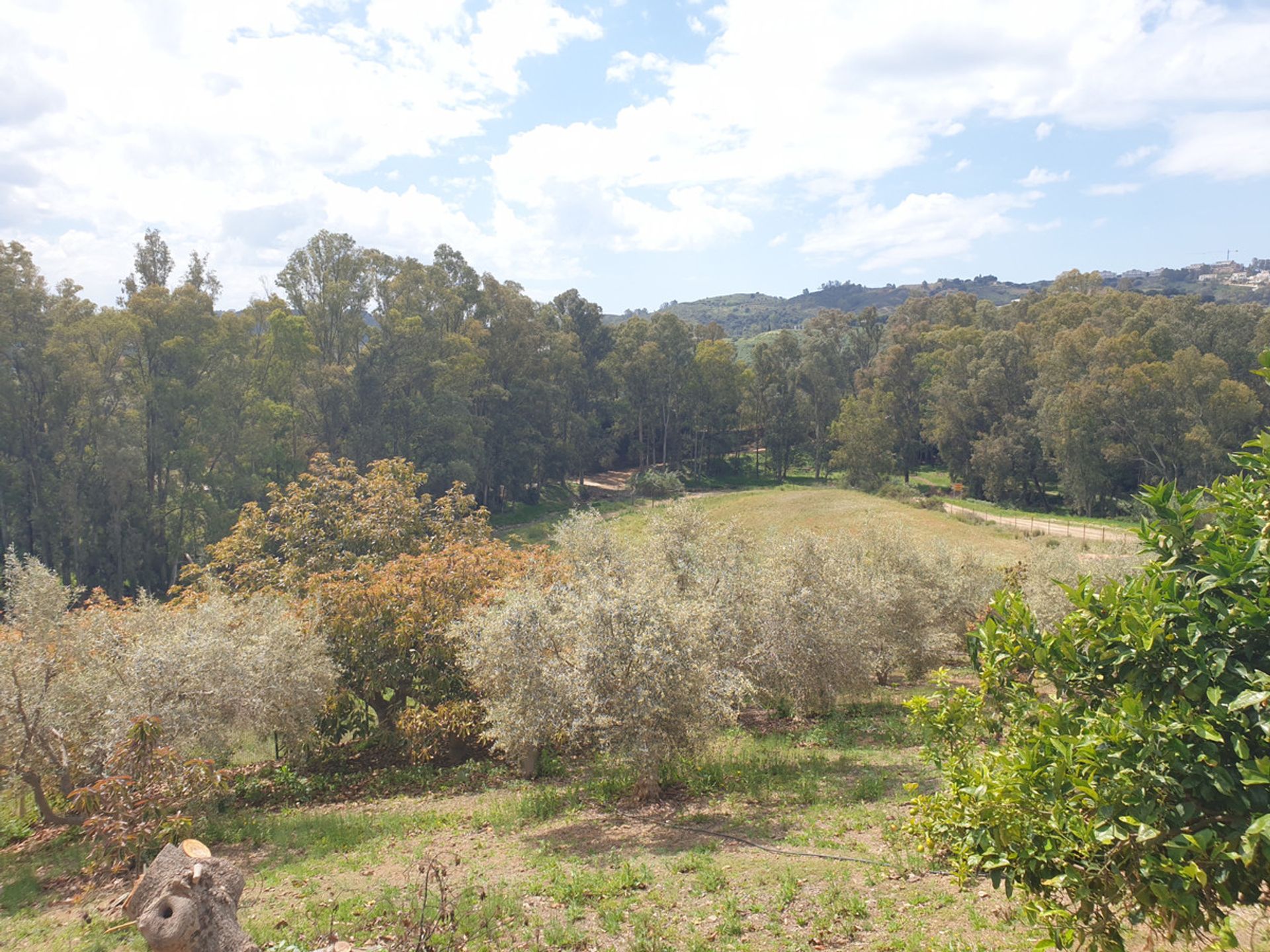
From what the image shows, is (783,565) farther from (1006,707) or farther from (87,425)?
(87,425)

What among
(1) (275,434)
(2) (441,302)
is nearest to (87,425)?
(1) (275,434)

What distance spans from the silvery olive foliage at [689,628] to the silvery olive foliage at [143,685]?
3.45m

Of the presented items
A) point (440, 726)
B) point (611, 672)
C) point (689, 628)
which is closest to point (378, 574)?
point (440, 726)

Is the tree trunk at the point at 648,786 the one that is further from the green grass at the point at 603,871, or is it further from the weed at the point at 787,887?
the weed at the point at 787,887

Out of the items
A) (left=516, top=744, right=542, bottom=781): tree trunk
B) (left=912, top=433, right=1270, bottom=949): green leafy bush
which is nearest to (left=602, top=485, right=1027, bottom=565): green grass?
(left=516, top=744, right=542, bottom=781): tree trunk

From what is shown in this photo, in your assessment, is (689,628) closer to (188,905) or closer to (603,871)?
(603,871)

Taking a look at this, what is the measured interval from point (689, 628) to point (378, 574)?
886 centimetres

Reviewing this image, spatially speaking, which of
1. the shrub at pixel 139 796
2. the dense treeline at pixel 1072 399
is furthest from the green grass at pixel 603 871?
the dense treeline at pixel 1072 399

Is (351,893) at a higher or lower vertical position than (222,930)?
lower

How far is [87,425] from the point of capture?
128 ft

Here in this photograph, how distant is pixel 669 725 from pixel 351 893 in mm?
5165

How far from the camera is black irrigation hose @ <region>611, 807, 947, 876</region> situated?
31.8 ft

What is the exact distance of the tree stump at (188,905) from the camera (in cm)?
669

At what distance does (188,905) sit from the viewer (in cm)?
672
